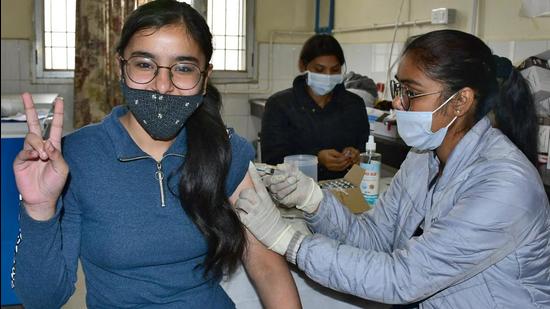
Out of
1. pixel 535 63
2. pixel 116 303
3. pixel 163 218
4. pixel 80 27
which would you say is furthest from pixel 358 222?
pixel 80 27

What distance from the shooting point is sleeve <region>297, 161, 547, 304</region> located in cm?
123

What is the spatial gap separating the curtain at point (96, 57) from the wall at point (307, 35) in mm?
382

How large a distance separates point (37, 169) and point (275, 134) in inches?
66.8

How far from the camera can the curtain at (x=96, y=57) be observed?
435cm

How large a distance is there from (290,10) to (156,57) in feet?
14.0

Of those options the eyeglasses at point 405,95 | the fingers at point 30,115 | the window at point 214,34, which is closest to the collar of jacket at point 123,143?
the fingers at point 30,115

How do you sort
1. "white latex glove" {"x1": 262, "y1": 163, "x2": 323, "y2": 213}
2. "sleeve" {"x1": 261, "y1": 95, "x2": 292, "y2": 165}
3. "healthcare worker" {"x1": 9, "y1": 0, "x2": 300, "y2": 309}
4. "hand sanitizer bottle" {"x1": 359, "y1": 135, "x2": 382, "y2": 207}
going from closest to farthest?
1. "healthcare worker" {"x1": 9, "y1": 0, "x2": 300, "y2": 309}
2. "white latex glove" {"x1": 262, "y1": 163, "x2": 323, "y2": 213}
3. "hand sanitizer bottle" {"x1": 359, "y1": 135, "x2": 382, "y2": 207}
4. "sleeve" {"x1": 261, "y1": 95, "x2": 292, "y2": 165}

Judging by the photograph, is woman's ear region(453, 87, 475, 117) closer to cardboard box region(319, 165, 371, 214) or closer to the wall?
cardboard box region(319, 165, 371, 214)

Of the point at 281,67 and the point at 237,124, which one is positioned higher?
the point at 281,67

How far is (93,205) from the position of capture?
1232 millimetres

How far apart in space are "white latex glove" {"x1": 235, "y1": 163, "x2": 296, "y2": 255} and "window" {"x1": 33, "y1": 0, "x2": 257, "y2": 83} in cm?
321

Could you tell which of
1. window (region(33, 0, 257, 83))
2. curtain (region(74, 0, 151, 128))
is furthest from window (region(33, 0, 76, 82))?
curtain (region(74, 0, 151, 128))

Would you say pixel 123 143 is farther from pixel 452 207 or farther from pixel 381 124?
pixel 381 124

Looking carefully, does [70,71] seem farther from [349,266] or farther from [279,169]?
[349,266]
